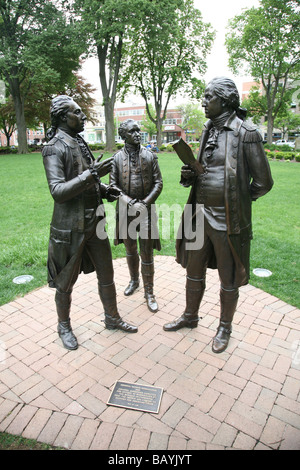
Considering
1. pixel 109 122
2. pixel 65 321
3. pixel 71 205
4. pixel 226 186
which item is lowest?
pixel 65 321

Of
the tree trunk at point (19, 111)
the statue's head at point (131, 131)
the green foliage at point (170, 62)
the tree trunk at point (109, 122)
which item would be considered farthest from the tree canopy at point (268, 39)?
the statue's head at point (131, 131)

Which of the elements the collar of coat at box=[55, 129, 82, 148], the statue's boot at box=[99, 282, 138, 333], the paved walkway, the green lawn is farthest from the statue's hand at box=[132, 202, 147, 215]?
the green lawn

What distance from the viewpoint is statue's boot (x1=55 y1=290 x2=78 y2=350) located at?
11.3ft

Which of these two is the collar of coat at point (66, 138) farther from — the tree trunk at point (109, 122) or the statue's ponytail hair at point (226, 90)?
the tree trunk at point (109, 122)

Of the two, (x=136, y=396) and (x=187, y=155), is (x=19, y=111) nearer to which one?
(x=187, y=155)

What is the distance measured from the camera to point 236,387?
2.92m

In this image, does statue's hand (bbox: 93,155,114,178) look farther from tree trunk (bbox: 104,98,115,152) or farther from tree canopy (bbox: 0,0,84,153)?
tree trunk (bbox: 104,98,115,152)

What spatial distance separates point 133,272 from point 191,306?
132 centimetres

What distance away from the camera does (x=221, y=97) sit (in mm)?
2859

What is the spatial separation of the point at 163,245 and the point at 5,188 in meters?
8.87

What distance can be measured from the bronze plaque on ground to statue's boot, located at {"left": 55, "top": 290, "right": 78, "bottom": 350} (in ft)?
2.69

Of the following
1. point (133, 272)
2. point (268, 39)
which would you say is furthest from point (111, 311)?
point (268, 39)

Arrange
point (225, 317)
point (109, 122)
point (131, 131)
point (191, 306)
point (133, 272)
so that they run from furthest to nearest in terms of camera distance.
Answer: point (109, 122)
point (133, 272)
point (131, 131)
point (191, 306)
point (225, 317)
